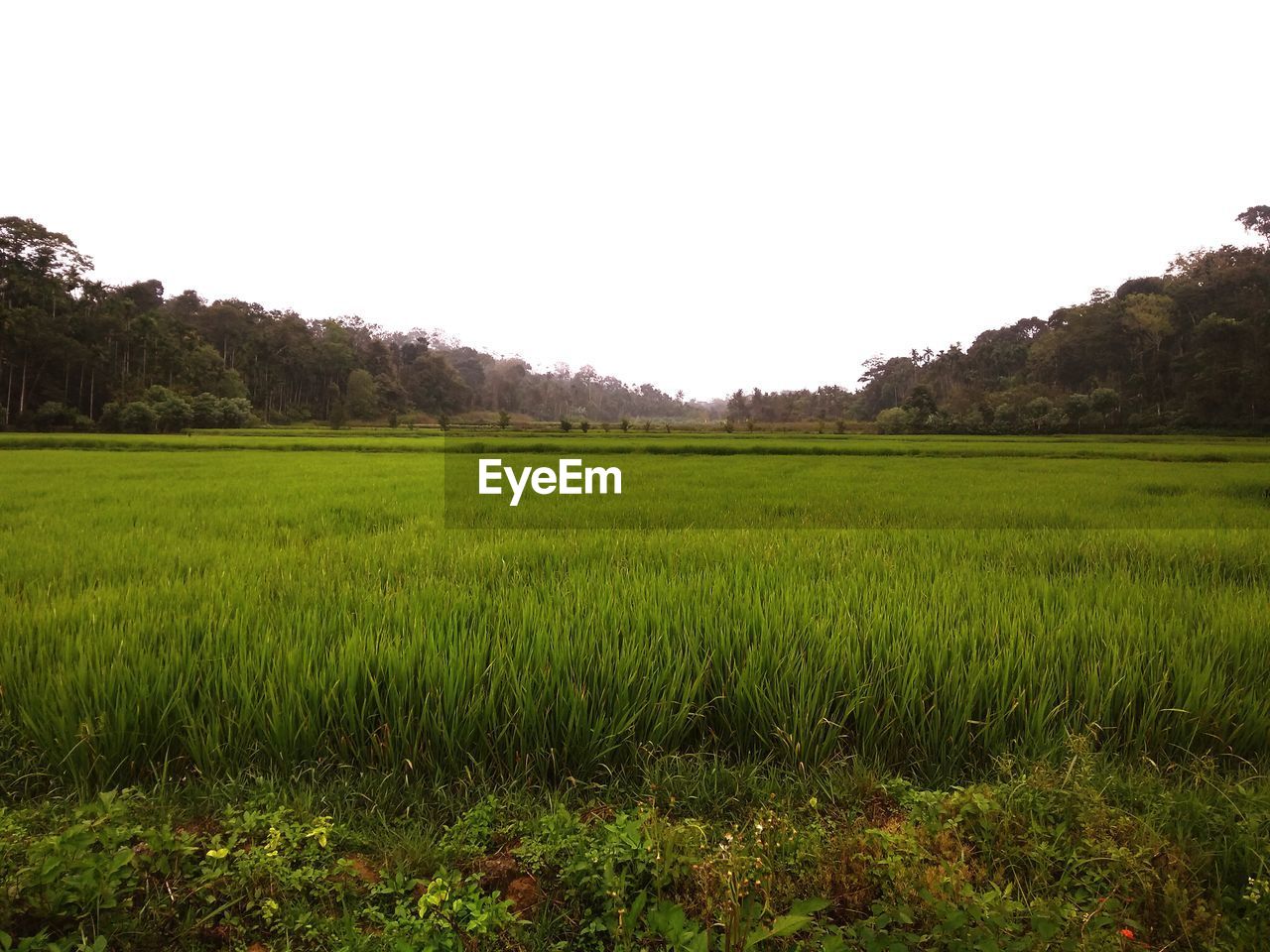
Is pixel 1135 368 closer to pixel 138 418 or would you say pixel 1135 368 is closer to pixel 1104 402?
pixel 1104 402

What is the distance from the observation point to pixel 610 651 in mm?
2143

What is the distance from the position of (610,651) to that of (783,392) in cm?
6912

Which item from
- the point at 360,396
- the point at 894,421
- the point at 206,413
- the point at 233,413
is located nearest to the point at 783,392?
the point at 894,421

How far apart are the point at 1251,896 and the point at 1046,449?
24230mm

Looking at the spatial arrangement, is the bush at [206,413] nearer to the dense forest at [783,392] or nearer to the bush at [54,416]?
the dense forest at [783,392]

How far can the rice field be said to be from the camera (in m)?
1.86

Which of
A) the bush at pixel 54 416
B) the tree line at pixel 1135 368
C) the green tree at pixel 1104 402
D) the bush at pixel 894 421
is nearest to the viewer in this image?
the tree line at pixel 1135 368

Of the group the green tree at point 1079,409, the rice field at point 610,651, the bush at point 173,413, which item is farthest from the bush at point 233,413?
the green tree at point 1079,409

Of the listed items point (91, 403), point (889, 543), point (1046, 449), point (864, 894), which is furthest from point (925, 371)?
point (91, 403)

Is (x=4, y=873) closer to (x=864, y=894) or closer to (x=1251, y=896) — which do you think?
(x=864, y=894)

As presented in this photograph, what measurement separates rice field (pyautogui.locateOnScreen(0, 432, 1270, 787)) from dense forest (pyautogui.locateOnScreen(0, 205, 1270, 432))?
96.9ft

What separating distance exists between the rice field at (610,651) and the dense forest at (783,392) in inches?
1163

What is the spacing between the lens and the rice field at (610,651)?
73.4 inches

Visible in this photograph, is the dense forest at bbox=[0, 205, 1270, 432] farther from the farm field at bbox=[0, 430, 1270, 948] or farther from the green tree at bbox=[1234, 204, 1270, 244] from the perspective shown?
the farm field at bbox=[0, 430, 1270, 948]
